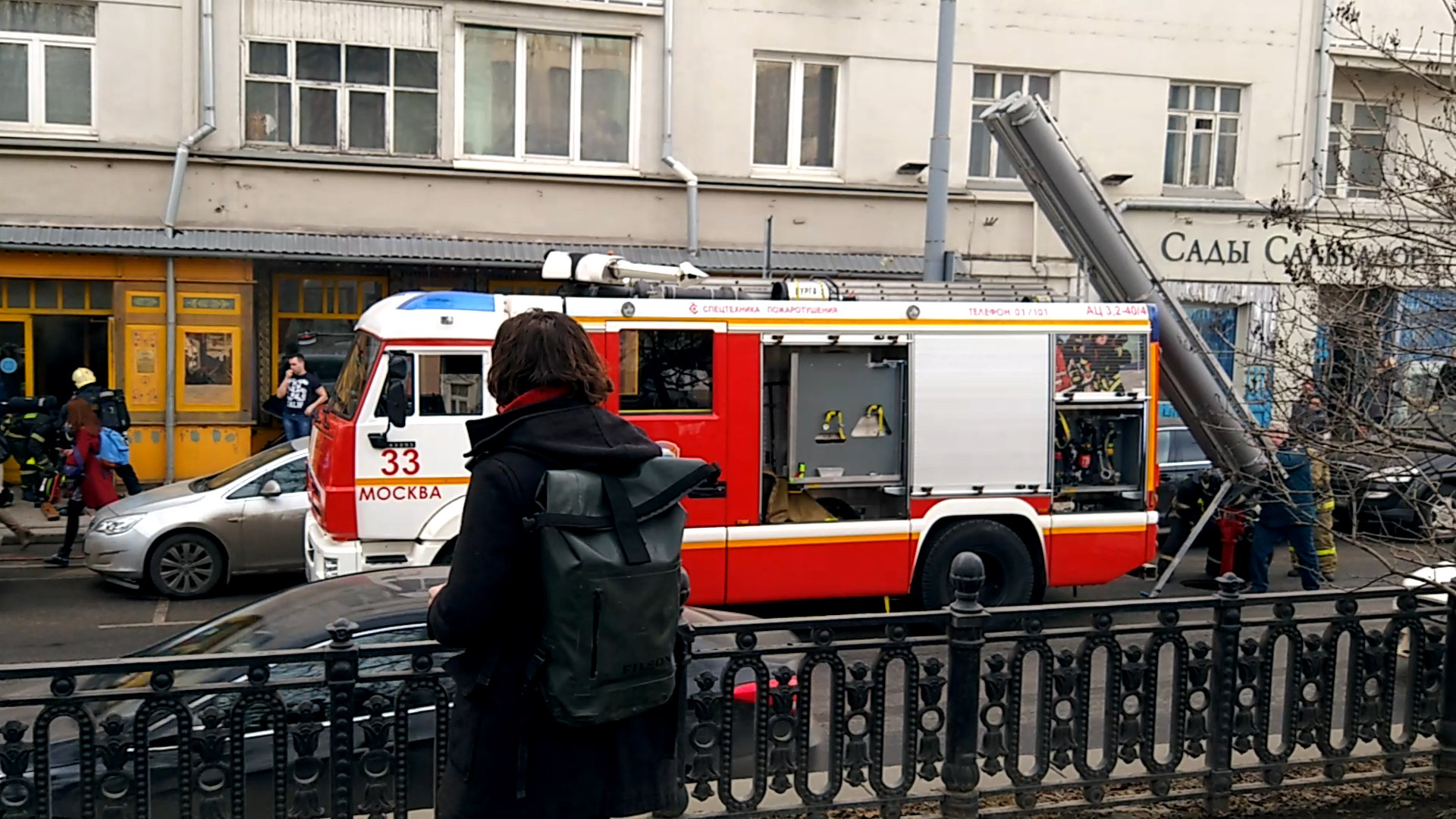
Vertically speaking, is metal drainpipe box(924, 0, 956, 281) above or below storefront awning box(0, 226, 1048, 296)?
above

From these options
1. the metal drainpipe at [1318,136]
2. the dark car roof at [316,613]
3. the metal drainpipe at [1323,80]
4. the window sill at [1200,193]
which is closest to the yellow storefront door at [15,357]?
the dark car roof at [316,613]

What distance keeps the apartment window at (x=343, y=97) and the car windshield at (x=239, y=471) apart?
650 cm

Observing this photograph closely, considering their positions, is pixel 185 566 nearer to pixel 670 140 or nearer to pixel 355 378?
pixel 355 378

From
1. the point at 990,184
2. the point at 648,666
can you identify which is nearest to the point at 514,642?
the point at 648,666

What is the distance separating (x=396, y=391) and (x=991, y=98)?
12913 millimetres

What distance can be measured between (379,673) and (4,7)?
50.2 ft

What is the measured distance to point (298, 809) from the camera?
4.33m

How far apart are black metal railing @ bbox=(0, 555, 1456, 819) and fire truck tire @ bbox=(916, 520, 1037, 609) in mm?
3986

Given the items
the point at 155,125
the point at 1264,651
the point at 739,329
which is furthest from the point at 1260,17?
the point at 1264,651

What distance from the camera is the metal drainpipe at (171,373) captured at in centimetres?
1627

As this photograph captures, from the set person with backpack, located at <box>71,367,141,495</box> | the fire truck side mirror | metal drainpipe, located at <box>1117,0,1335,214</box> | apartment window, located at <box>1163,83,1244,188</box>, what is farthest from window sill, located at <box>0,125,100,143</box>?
apartment window, located at <box>1163,83,1244,188</box>

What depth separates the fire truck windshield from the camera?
30.6 ft

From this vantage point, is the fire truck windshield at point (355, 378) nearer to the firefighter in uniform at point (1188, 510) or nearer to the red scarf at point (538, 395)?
the red scarf at point (538, 395)

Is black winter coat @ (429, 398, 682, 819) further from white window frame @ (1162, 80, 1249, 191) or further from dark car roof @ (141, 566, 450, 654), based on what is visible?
white window frame @ (1162, 80, 1249, 191)
